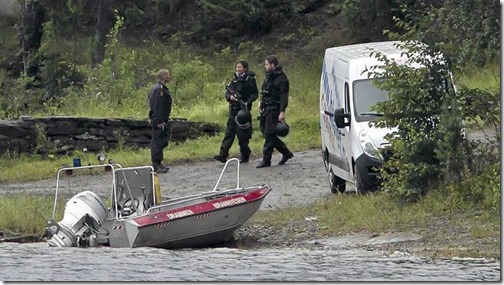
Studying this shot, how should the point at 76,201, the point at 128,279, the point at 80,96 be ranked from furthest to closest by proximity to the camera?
1. the point at 80,96
2. the point at 76,201
3. the point at 128,279

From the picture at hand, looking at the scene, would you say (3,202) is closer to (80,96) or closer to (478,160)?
(478,160)

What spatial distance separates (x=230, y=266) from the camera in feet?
41.7

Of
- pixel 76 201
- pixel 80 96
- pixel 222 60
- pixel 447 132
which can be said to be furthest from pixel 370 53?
pixel 222 60

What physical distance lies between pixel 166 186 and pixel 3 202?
13.5 feet

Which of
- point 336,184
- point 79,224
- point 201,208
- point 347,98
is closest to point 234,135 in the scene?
point 336,184

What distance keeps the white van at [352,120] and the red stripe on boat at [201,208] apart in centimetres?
204

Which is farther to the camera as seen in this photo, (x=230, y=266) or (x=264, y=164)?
(x=264, y=164)

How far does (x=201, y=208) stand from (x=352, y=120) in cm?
344

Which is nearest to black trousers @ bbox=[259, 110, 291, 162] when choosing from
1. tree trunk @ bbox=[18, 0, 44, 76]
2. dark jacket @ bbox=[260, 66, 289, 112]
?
dark jacket @ bbox=[260, 66, 289, 112]

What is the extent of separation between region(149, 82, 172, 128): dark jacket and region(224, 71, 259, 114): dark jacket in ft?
3.58

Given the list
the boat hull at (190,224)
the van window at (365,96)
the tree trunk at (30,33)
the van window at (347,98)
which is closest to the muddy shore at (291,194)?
the boat hull at (190,224)

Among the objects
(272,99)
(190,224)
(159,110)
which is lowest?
(190,224)

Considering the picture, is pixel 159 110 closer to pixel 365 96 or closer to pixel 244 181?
pixel 244 181

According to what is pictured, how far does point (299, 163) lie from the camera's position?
76.1 ft
